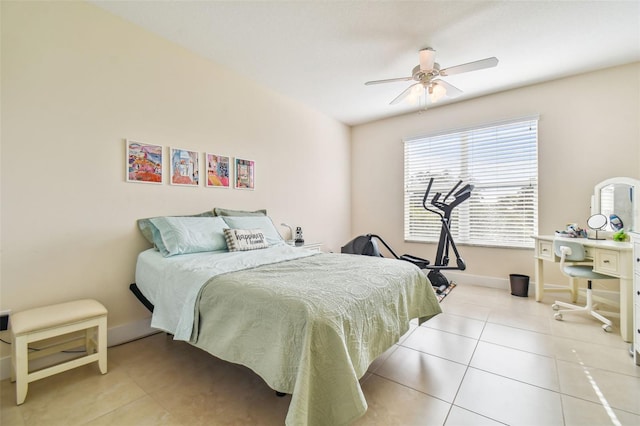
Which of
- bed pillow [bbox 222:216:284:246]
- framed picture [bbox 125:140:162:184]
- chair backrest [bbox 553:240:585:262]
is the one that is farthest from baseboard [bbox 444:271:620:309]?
framed picture [bbox 125:140:162:184]

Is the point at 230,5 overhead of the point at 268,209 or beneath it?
overhead

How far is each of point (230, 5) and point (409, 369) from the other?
3093mm

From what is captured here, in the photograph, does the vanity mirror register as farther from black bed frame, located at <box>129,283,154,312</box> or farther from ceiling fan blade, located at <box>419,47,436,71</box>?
black bed frame, located at <box>129,283,154,312</box>

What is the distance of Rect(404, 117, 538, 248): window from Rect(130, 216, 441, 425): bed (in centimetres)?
241

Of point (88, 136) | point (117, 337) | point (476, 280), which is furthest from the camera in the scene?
point (476, 280)

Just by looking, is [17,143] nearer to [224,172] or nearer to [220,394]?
[224,172]

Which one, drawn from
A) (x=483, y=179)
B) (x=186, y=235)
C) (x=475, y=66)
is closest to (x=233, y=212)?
(x=186, y=235)

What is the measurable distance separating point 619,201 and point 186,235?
4.48 meters

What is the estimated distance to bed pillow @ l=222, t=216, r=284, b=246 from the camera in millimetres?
2920

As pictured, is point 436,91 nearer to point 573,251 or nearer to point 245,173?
point 573,251

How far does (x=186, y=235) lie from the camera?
2.44 meters

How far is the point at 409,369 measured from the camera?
6.47 feet

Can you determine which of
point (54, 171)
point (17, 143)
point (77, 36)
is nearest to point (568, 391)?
point (54, 171)

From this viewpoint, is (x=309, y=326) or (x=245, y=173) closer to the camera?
(x=309, y=326)
